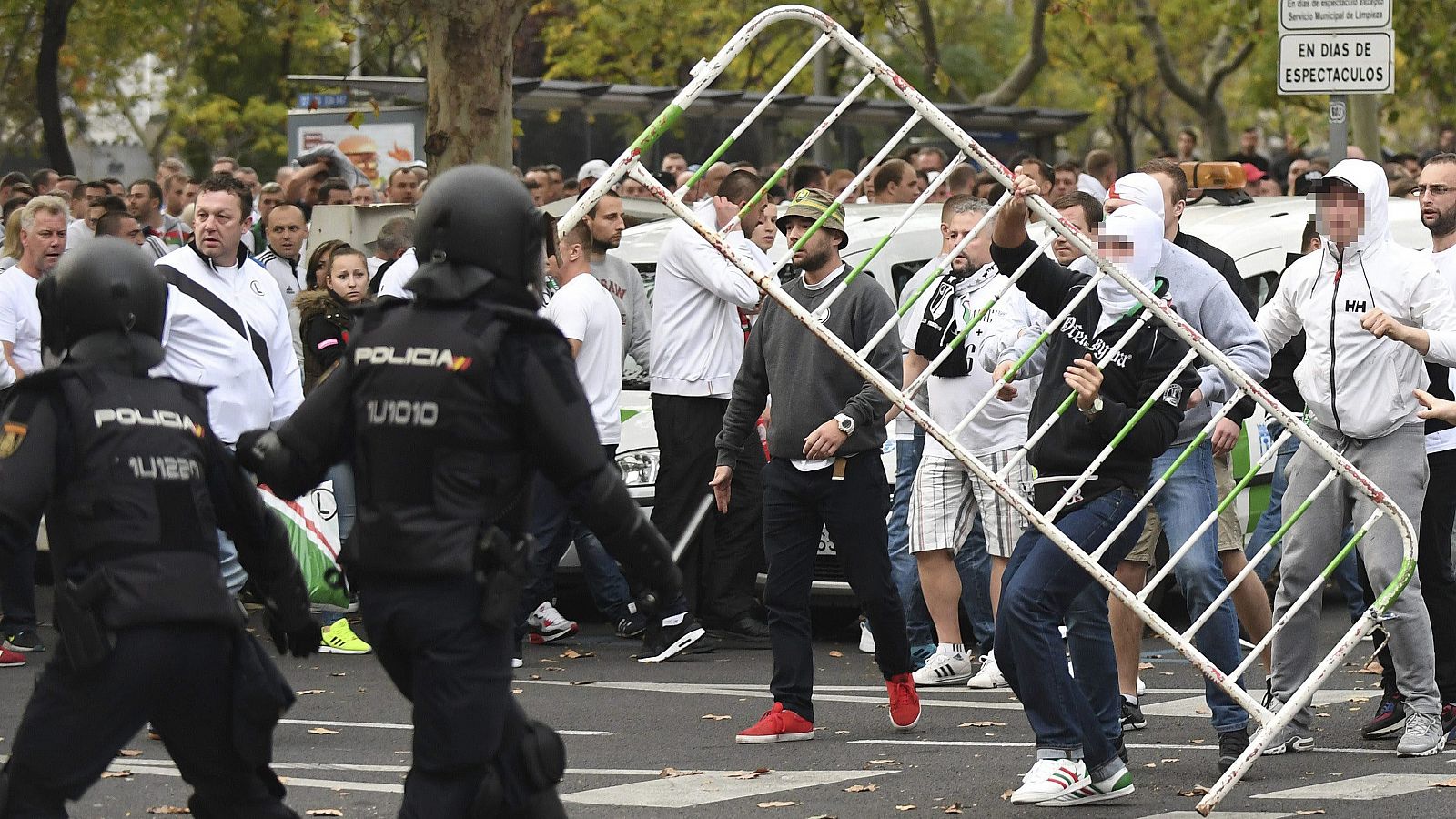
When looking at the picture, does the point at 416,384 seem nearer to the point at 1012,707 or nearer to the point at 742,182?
the point at 1012,707

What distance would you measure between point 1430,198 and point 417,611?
195 inches

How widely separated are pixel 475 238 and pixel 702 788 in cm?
292

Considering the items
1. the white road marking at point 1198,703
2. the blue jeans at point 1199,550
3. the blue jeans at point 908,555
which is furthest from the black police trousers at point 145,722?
the blue jeans at point 908,555

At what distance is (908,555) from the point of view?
10414mm

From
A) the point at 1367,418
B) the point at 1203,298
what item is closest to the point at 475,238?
the point at 1203,298

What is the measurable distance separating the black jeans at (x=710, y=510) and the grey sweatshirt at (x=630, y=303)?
0.80 m

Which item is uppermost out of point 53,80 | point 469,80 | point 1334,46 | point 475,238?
point 475,238

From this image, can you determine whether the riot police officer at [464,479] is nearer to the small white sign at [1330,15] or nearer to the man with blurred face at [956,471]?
the man with blurred face at [956,471]

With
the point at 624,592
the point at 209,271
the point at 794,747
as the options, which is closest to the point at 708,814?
the point at 794,747

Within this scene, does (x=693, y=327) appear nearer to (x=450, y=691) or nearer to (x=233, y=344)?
(x=233, y=344)

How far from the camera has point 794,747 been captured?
811 cm

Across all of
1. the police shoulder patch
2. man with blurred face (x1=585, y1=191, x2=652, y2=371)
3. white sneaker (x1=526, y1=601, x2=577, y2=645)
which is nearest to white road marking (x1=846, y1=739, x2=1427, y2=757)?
white sneaker (x1=526, y1=601, x2=577, y2=645)

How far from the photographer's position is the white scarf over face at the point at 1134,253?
275 inches

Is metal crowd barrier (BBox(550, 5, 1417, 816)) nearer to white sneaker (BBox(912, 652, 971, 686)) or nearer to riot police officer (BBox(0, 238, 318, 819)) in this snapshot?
riot police officer (BBox(0, 238, 318, 819))
